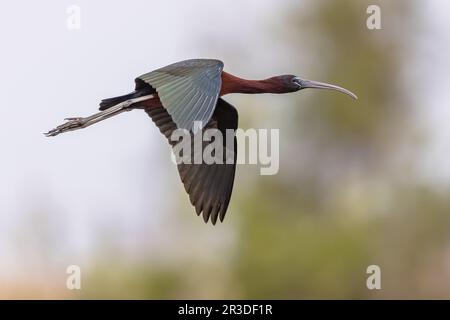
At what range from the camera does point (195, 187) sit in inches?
640

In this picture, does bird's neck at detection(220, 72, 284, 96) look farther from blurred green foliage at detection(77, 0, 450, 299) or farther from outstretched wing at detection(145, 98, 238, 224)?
blurred green foliage at detection(77, 0, 450, 299)

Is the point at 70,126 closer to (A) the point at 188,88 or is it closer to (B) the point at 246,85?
(B) the point at 246,85

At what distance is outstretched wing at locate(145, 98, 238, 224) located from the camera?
16.2m

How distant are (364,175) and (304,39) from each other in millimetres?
3979

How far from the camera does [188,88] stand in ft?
46.0

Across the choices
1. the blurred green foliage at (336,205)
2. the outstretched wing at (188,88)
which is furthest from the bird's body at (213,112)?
the blurred green foliage at (336,205)

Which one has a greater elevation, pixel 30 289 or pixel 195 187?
pixel 195 187

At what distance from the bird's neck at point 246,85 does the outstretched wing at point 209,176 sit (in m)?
0.31

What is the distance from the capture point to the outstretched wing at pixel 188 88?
44.1ft

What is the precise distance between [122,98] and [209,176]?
152cm

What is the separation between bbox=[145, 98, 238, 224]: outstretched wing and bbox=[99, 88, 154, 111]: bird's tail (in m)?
0.57

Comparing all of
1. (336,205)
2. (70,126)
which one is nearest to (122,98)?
(70,126)
